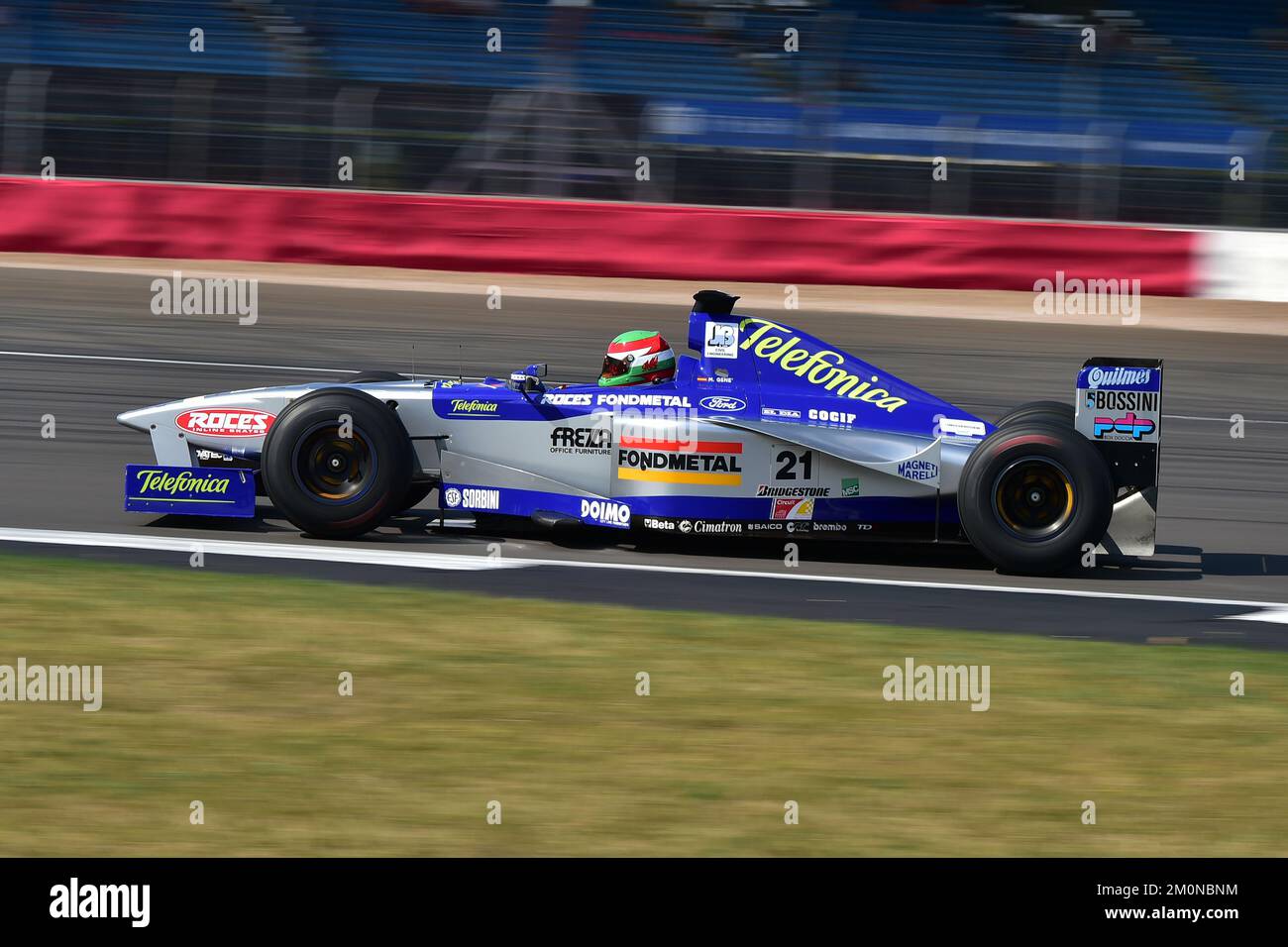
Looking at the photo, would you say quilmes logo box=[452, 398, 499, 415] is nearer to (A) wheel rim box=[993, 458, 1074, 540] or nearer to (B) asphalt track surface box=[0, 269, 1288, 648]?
(B) asphalt track surface box=[0, 269, 1288, 648]

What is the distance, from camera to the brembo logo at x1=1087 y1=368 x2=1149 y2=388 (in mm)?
8281

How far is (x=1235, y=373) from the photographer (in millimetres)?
15039

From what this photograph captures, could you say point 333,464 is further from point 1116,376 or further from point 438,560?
point 1116,376

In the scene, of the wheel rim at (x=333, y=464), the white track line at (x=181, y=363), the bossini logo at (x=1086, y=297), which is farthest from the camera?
the bossini logo at (x=1086, y=297)

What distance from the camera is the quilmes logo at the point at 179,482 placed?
8.78 metres

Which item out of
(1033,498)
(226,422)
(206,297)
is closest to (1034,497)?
(1033,498)

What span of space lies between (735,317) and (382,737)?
11.4 feet

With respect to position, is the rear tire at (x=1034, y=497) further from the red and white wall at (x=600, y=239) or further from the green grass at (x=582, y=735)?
the red and white wall at (x=600, y=239)

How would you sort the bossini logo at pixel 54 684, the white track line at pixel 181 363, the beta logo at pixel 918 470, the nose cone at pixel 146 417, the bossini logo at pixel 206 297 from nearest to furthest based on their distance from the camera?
the bossini logo at pixel 54 684, the beta logo at pixel 918 470, the nose cone at pixel 146 417, the white track line at pixel 181 363, the bossini logo at pixel 206 297

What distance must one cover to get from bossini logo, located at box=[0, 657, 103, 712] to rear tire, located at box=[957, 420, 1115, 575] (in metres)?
4.27

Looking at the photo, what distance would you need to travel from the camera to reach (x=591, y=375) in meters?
13.9

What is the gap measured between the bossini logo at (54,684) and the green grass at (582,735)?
0.25 ft

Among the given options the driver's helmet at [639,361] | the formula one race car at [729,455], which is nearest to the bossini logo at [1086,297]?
the formula one race car at [729,455]
